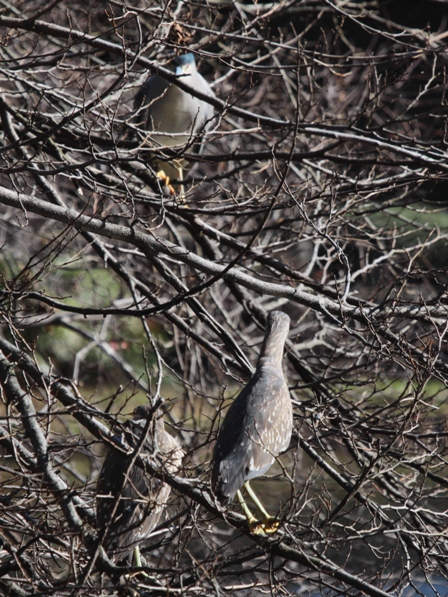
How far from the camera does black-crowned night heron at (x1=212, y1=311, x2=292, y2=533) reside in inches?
123

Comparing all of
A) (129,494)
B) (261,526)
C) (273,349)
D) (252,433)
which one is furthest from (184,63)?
(261,526)

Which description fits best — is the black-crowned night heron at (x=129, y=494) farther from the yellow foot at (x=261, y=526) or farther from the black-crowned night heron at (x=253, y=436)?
the yellow foot at (x=261, y=526)

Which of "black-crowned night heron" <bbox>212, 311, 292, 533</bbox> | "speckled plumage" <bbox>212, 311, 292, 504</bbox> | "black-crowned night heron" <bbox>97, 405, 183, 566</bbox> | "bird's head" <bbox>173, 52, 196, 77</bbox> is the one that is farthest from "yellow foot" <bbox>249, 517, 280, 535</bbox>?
"bird's head" <bbox>173, 52, 196, 77</bbox>

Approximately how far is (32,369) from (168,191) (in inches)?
71.9

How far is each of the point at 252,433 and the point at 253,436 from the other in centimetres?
2

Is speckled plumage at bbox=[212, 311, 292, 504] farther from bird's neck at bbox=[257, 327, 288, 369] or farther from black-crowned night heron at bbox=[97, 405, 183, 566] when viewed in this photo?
black-crowned night heron at bbox=[97, 405, 183, 566]

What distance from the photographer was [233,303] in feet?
26.8

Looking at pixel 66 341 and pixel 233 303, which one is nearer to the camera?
pixel 233 303

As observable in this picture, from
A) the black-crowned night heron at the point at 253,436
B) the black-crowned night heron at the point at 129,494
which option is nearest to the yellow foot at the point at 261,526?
the black-crowned night heron at the point at 253,436

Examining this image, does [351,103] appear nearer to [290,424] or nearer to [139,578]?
[290,424]

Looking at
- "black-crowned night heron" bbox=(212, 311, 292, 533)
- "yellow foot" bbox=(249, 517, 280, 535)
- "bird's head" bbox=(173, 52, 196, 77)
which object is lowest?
"yellow foot" bbox=(249, 517, 280, 535)

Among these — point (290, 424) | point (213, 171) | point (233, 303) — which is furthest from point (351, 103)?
point (290, 424)

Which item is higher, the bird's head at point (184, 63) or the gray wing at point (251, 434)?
the bird's head at point (184, 63)

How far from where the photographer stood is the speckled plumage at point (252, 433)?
314cm
